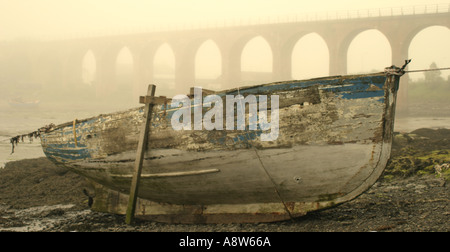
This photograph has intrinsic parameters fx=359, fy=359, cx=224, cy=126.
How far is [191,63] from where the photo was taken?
45.8m

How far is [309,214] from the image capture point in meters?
5.21

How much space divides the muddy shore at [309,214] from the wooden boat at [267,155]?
0.31 metres

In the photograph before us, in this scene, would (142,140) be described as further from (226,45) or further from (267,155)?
(226,45)

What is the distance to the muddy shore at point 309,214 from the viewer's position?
491 cm

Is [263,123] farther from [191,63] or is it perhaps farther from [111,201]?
[191,63]

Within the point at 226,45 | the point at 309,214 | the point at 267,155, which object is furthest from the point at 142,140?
the point at 226,45

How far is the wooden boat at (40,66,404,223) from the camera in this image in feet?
14.5

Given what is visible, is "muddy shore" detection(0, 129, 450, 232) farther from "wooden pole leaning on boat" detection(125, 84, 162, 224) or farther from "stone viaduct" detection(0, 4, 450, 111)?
"stone viaduct" detection(0, 4, 450, 111)

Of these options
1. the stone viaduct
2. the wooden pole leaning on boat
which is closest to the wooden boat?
the wooden pole leaning on boat

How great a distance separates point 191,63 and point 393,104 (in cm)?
4246

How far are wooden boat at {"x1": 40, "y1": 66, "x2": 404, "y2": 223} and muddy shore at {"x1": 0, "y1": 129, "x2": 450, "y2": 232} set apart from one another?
0.31 m

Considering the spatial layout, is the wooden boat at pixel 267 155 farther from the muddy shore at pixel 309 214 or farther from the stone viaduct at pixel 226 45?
the stone viaduct at pixel 226 45

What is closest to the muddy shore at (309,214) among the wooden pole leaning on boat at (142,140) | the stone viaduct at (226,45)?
the wooden pole leaning on boat at (142,140)
